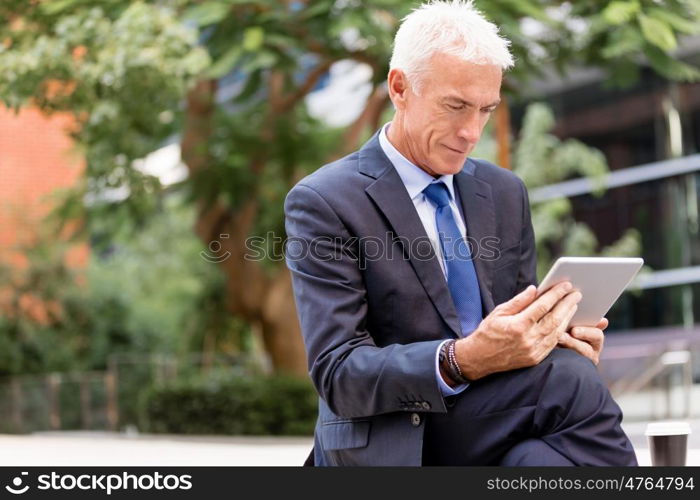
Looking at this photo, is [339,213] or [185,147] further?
[185,147]

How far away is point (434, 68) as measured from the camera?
2.78 meters

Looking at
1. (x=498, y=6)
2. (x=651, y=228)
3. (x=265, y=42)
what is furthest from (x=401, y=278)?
(x=651, y=228)

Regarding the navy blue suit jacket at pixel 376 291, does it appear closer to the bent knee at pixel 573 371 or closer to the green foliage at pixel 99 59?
the bent knee at pixel 573 371

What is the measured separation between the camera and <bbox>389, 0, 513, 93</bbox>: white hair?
8.89 feet

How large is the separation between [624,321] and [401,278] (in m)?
21.2

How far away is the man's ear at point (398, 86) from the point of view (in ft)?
9.53

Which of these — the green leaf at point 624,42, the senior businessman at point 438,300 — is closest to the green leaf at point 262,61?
the green leaf at point 624,42

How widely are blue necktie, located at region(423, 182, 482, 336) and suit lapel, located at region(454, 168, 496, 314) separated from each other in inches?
0.9

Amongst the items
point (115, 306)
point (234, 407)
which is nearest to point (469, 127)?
point (234, 407)

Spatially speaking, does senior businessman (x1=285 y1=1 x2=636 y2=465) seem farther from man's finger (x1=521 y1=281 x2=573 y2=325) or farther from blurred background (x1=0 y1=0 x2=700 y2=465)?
blurred background (x1=0 y1=0 x2=700 y2=465)

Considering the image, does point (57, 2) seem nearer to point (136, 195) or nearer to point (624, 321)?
point (136, 195)

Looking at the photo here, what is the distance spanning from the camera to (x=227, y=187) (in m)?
13.2

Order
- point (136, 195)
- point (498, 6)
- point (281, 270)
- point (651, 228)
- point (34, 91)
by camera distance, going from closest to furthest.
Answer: point (498, 6), point (34, 91), point (136, 195), point (281, 270), point (651, 228)

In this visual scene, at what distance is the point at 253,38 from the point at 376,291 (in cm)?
725
